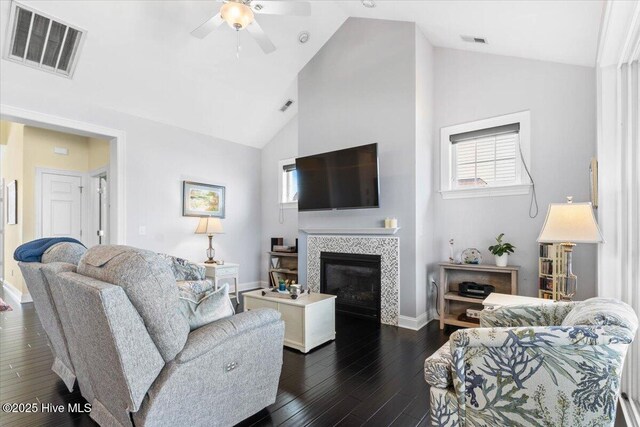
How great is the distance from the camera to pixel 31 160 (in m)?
5.00

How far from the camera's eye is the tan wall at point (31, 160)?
499cm

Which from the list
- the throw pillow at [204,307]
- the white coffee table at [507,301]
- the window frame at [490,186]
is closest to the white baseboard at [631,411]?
the white coffee table at [507,301]

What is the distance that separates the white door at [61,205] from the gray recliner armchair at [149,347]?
15.1 ft

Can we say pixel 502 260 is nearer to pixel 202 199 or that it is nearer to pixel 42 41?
pixel 202 199

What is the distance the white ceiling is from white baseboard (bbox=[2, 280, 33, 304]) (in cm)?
308

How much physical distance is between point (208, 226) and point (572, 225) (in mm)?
4379

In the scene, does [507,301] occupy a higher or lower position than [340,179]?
lower

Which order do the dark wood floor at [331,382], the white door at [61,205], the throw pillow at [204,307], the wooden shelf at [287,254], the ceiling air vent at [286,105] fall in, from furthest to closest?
the ceiling air vent at [286,105], the wooden shelf at [287,254], the white door at [61,205], the dark wood floor at [331,382], the throw pillow at [204,307]

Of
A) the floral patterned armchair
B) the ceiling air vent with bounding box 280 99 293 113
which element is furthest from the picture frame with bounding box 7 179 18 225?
the floral patterned armchair

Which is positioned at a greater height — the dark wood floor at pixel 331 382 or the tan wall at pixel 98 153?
the tan wall at pixel 98 153

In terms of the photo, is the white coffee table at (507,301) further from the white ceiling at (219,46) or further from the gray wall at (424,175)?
the white ceiling at (219,46)

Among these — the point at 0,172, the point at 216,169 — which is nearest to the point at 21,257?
the point at 216,169

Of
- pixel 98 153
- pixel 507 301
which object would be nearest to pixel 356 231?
pixel 507 301

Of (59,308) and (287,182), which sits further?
(287,182)
